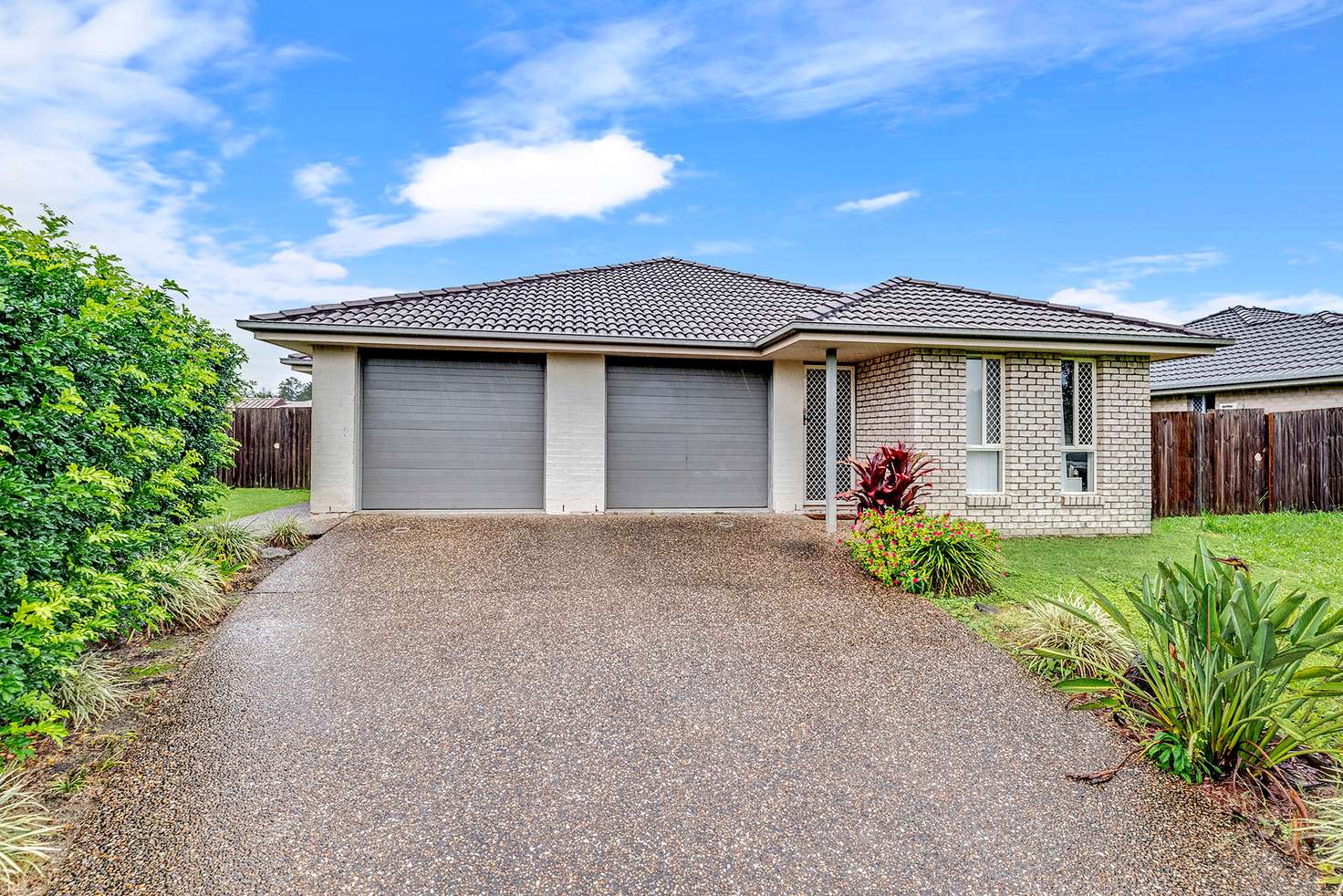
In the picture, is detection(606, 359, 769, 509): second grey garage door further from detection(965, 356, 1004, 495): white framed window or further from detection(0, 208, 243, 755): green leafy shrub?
detection(0, 208, 243, 755): green leafy shrub

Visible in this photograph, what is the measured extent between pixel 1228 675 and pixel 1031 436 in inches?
279

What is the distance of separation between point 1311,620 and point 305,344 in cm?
1100

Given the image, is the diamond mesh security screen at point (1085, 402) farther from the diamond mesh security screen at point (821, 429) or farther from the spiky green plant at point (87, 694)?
the spiky green plant at point (87, 694)

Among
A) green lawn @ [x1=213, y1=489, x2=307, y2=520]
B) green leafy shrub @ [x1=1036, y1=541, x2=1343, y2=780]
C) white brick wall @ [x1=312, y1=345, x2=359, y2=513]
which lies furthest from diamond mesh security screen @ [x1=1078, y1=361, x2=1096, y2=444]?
green lawn @ [x1=213, y1=489, x2=307, y2=520]

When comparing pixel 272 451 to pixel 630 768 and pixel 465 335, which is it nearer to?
pixel 465 335

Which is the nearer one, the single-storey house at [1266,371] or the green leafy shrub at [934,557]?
the green leafy shrub at [934,557]

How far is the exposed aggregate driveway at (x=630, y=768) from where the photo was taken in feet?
7.90

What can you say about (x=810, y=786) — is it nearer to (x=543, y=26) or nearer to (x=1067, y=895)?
(x=1067, y=895)

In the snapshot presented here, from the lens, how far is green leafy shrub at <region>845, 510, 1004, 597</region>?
6148mm

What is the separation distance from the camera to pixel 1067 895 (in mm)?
2316

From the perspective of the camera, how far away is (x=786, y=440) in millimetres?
10852

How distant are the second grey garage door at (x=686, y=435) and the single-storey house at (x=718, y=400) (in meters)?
0.03

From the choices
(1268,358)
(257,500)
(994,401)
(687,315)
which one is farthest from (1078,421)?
(257,500)

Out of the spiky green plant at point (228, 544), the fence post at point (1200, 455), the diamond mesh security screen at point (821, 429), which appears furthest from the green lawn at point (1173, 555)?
the spiky green plant at point (228, 544)
